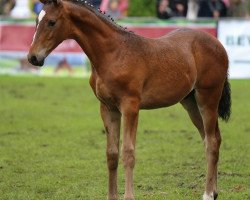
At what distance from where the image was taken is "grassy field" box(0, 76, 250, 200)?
10.9 m

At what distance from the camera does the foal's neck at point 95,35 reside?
371 inches

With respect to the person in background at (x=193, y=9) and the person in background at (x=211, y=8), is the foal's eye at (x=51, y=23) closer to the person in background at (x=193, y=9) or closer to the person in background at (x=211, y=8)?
the person in background at (x=193, y=9)

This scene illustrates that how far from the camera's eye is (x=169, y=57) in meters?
10.0

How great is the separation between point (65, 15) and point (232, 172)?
395 cm

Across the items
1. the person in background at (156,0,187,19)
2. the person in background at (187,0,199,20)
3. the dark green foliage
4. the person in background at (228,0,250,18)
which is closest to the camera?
the person in background at (156,0,187,19)

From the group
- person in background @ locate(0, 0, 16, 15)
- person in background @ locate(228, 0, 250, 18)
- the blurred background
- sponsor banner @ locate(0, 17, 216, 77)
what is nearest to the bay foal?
the blurred background

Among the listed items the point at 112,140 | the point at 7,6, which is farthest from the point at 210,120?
the point at 7,6

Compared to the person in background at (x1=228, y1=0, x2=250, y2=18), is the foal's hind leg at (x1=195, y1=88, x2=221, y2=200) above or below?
above

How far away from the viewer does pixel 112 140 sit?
976 centimetres

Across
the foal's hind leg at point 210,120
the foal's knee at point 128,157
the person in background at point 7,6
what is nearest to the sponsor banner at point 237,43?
the person in background at point 7,6

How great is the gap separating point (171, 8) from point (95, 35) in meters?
14.9

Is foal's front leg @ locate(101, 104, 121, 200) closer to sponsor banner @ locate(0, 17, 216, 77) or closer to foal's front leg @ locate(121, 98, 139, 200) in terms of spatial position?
foal's front leg @ locate(121, 98, 139, 200)

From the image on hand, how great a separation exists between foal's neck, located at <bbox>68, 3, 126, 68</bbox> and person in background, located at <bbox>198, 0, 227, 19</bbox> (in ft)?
48.4

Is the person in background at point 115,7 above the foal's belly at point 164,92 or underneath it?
underneath
